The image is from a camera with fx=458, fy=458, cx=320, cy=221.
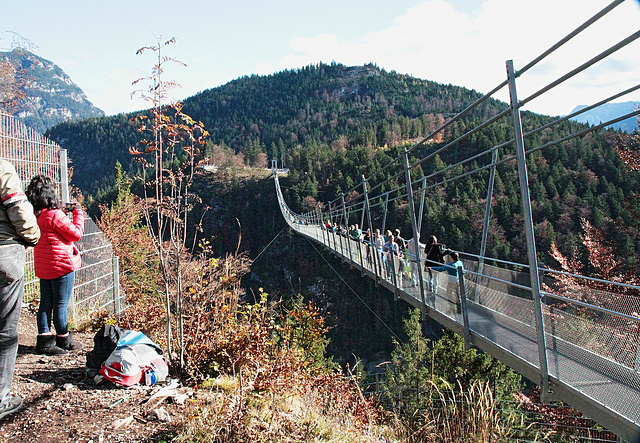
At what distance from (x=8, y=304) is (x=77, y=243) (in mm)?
2616

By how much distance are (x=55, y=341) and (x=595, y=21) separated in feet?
11.4

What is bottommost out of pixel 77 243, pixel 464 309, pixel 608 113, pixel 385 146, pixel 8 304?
pixel 464 309

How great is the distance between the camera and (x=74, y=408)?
6.87ft

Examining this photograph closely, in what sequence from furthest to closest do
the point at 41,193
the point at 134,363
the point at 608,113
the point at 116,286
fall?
the point at 608,113, the point at 116,286, the point at 41,193, the point at 134,363

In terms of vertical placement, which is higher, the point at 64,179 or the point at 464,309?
the point at 64,179

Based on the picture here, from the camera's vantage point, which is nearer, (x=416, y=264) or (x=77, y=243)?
(x=77, y=243)

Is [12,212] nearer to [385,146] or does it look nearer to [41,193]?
[41,193]

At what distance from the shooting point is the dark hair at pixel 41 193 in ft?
8.87

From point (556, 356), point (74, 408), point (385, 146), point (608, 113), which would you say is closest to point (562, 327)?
point (556, 356)

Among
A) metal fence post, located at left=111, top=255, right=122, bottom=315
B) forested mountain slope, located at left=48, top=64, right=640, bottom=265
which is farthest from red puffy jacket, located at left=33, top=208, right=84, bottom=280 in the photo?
metal fence post, located at left=111, top=255, right=122, bottom=315

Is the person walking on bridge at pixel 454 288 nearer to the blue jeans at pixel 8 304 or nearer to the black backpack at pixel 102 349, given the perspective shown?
the black backpack at pixel 102 349

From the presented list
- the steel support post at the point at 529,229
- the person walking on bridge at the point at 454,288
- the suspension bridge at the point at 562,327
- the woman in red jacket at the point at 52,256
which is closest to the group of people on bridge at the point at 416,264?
the person walking on bridge at the point at 454,288

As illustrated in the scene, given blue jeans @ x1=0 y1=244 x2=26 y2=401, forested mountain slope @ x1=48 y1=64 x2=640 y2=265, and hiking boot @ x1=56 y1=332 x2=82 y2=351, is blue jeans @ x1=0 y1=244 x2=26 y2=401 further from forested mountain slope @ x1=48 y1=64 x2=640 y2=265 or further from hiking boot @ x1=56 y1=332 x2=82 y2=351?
forested mountain slope @ x1=48 y1=64 x2=640 y2=265

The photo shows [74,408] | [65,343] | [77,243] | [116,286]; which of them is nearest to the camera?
[74,408]
